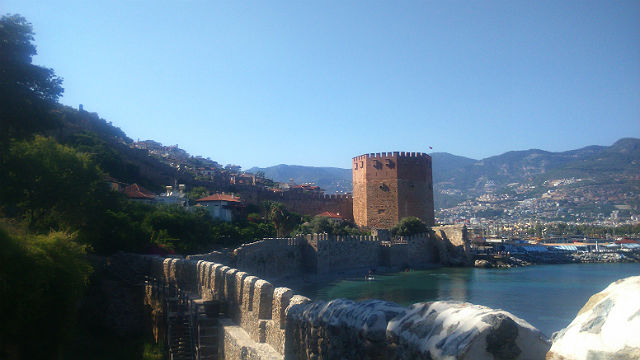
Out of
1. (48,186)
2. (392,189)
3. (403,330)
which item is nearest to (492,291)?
(392,189)

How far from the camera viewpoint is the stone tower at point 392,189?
42219mm

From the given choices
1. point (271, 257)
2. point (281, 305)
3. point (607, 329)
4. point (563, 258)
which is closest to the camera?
point (607, 329)

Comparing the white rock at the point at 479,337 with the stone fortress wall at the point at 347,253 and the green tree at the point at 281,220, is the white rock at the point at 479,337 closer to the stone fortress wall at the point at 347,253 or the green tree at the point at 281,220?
the stone fortress wall at the point at 347,253

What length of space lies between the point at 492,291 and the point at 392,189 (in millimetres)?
16384

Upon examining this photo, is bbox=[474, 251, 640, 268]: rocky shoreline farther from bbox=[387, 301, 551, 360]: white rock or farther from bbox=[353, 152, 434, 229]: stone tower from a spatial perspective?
bbox=[387, 301, 551, 360]: white rock

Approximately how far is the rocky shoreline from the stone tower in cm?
901

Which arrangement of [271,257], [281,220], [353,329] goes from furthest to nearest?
[281,220] → [271,257] → [353,329]

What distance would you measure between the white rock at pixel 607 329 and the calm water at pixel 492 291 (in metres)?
16.9

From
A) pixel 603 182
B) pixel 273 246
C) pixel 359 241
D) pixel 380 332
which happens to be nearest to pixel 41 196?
pixel 380 332

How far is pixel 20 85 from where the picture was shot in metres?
12.8

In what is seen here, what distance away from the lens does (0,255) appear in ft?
21.6

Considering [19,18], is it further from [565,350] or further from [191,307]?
[565,350]

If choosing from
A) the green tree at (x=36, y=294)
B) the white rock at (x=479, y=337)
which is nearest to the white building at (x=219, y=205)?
the green tree at (x=36, y=294)

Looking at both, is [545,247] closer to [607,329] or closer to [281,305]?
[281,305]
